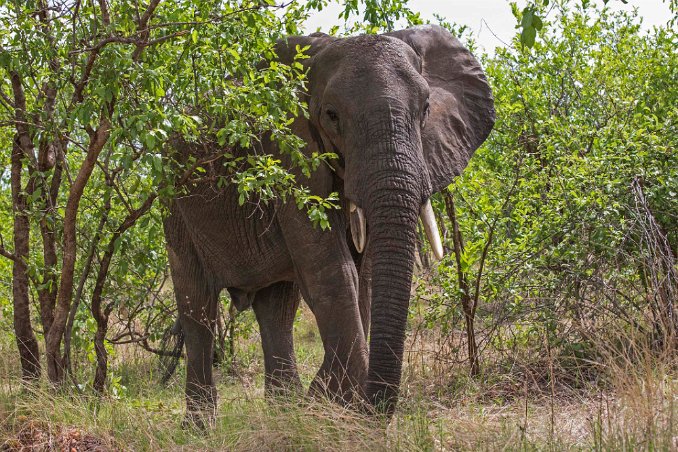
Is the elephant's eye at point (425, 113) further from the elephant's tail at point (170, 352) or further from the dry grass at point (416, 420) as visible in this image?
the elephant's tail at point (170, 352)

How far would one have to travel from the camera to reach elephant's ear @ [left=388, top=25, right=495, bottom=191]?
721 centimetres

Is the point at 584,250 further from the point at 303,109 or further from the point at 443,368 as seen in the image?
the point at 303,109

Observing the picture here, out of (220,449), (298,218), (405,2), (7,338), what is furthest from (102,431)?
(7,338)

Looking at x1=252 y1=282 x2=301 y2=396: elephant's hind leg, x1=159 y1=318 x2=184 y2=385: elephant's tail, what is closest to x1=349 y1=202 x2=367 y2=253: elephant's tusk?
x1=252 y1=282 x2=301 y2=396: elephant's hind leg

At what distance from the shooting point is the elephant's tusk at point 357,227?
6789 mm

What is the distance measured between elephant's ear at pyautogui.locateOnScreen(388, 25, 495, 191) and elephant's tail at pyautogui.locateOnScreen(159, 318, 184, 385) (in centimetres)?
313

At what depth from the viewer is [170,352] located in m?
9.77

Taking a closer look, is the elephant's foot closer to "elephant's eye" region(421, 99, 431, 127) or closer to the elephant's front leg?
the elephant's front leg

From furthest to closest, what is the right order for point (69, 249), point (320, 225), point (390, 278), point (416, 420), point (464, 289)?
point (464, 289) → point (69, 249) → point (320, 225) → point (416, 420) → point (390, 278)

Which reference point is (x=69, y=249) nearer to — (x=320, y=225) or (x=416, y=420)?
(x=320, y=225)

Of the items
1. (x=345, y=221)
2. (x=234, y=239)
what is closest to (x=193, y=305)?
(x=234, y=239)

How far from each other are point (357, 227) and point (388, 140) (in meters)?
0.76

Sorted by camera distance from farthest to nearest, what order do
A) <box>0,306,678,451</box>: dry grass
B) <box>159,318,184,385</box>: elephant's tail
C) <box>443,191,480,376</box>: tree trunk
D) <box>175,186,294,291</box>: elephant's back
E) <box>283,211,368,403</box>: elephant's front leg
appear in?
<box>159,318,184,385</box>: elephant's tail → <box>443,191,480,376</box>: tree trunk → <box>175,186,294,291</box>: elephant's back → <box>283,211,368,403</box>: elephant's front leg → <box>0,306,678,451</box>: dry grass

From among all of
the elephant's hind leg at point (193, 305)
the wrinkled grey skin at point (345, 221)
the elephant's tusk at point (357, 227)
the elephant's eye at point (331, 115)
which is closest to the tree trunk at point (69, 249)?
the wrinkled grey skin at point (345, 221)
